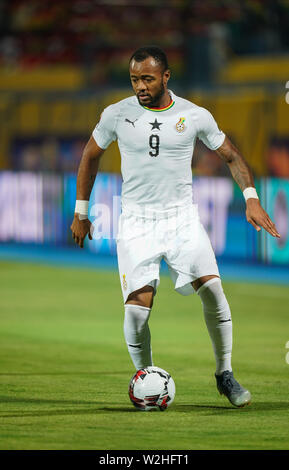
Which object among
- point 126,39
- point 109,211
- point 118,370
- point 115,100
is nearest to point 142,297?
point 118,370

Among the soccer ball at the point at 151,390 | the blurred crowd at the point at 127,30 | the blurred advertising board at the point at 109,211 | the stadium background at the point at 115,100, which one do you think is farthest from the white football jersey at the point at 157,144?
the blurred crowd at the point at 127,30

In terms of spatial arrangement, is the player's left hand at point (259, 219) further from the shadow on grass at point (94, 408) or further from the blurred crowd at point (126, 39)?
the blurred crowd at point (126, 39)

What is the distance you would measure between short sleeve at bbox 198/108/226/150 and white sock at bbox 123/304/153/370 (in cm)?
116

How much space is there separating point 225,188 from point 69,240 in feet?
11.3

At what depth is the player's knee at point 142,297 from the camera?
664cm

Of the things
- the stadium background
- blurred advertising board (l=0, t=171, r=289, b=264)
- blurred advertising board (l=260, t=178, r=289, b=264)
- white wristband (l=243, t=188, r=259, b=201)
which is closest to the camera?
white wristband (l=243, t=188, r=259, b=201)

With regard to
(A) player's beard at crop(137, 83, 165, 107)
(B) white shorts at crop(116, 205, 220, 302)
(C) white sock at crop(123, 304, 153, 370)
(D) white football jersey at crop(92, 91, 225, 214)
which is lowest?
(C) white sock at crop(123, 304, 153, 370)

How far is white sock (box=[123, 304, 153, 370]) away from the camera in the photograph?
662cm

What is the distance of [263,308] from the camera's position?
1265 cm

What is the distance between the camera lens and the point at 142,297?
664cm

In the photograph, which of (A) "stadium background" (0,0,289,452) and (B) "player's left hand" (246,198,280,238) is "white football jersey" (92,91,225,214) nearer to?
(B) "player's left hand" (246,198,280,238)

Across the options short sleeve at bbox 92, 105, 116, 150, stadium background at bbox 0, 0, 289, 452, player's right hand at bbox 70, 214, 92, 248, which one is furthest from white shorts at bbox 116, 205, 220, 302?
stadium background at bbox 0, 0, 289, 452

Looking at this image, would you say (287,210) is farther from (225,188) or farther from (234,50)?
(234,50)

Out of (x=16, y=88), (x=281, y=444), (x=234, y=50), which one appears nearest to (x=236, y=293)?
(x=281, y=444)
